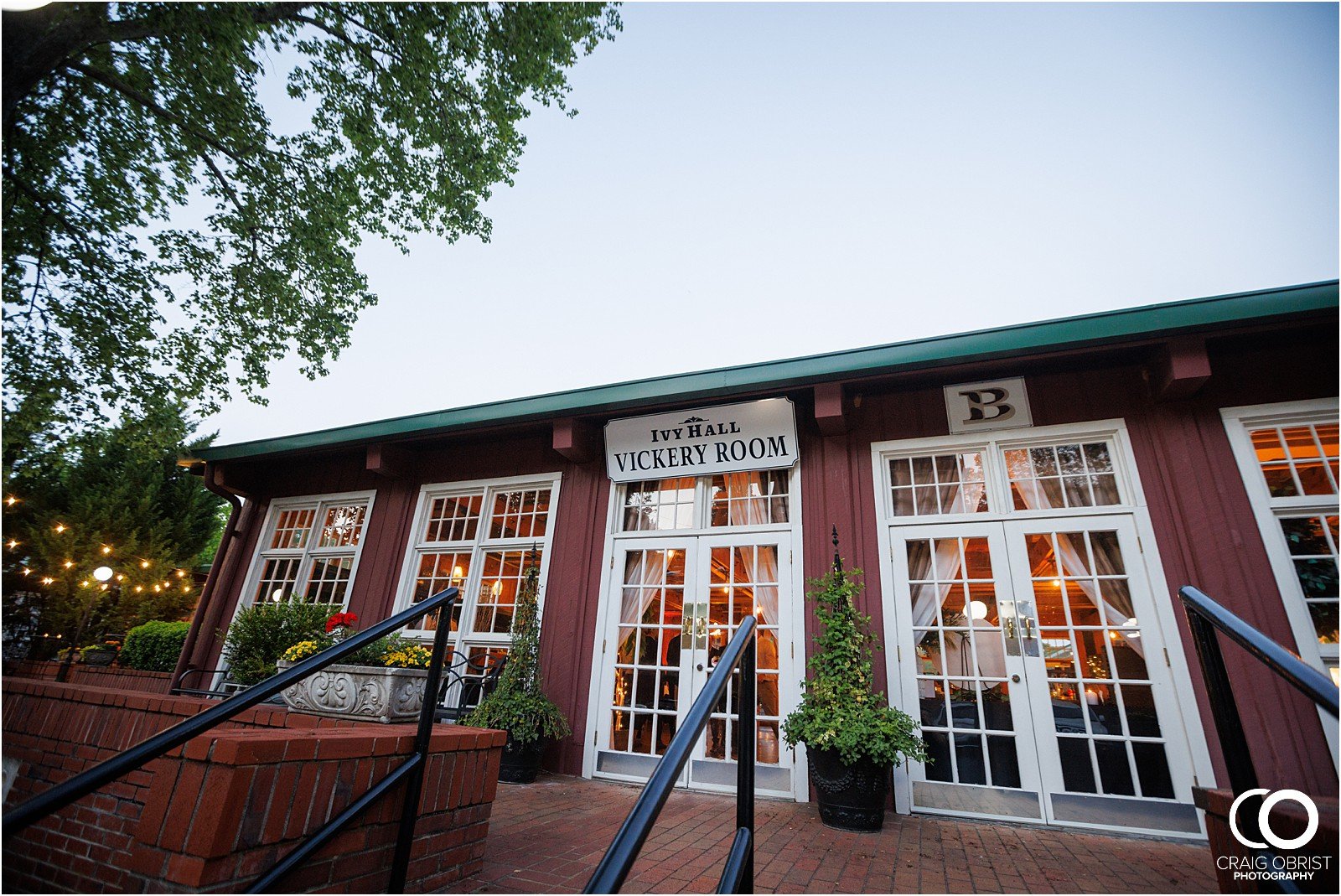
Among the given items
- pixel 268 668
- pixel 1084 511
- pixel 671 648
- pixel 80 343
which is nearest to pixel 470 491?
pixel 268 668

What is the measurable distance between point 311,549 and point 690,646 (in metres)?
5.32

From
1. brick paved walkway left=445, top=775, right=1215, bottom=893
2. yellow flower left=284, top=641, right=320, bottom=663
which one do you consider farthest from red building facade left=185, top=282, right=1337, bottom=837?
yellow flower left=284, top=641, right=320, bottom=663

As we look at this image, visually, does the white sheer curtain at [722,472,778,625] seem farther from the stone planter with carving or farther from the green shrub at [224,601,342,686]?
the green shrub at [224,601,342,686]

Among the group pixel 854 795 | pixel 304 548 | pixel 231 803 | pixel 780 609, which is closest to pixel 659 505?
pixel 780 609

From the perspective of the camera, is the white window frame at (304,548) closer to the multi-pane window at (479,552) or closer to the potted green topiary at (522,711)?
the multi-pane window at (479,552)

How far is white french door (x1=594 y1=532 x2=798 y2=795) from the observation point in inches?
179

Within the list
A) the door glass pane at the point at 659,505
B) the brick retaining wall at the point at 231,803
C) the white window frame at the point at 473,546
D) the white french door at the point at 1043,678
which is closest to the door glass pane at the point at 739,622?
the door glass pane at the point at 659,505

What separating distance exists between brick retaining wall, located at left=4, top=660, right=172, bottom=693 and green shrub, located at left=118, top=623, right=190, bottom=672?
23 cm

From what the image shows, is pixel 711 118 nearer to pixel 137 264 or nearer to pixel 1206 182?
pixel 1206 182

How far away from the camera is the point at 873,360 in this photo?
442 centimetres

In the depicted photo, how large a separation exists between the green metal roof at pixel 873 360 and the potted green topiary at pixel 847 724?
1689 mm

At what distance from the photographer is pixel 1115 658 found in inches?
152

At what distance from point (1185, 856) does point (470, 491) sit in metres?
6.45

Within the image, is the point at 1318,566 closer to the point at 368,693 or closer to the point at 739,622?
the point at 739,622
